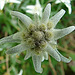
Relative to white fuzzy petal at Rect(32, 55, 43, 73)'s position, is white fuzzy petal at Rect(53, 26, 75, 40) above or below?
above

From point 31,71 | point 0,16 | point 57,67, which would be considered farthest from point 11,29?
point 57,67

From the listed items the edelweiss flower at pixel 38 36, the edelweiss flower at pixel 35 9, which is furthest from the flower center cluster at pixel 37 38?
the edelweiss flower at pixel 35 9

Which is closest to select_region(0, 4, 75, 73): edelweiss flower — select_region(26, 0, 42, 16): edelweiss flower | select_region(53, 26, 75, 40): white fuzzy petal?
select_region(53, 26, 75, 40): white fuzzy petal

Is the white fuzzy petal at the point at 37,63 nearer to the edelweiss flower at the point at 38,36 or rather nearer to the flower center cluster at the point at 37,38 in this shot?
the edelweiss flower at the point at 38,36

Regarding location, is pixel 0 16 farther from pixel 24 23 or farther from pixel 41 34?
pixel 41 34

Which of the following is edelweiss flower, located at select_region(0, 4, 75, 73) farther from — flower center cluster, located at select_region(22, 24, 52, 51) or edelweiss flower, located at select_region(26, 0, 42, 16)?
edelweiss flower, located at select_region(26, 0, 42, 16)

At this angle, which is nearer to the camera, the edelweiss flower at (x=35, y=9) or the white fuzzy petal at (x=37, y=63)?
the white fuzzy petal at (x=37, y=63)

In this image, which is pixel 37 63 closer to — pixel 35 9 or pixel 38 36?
pixel 38 36

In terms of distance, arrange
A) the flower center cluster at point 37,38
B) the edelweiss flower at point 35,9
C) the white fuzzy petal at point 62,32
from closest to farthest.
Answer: the flower center cluster at point 37,38 → the white fuzzy petal at point 62,32 → the edelweiss flower at point 35,9

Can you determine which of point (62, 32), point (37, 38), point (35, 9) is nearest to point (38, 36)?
point (37, 38)
